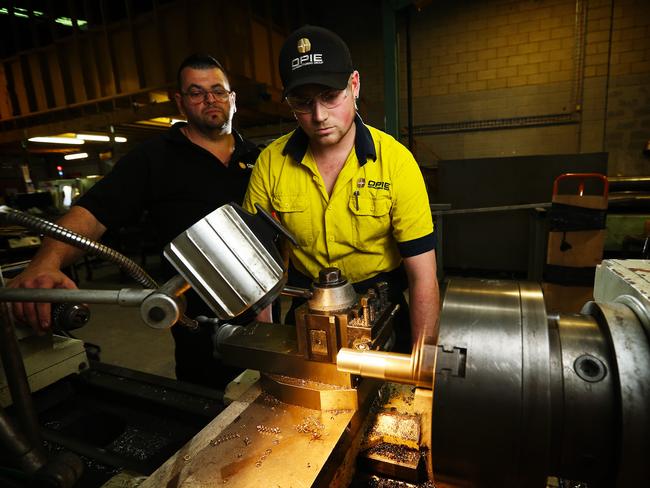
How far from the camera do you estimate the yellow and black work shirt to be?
1140 mm

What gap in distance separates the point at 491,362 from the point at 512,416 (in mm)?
61

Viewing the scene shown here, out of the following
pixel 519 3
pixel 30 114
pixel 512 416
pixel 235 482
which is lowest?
pixel 235 482

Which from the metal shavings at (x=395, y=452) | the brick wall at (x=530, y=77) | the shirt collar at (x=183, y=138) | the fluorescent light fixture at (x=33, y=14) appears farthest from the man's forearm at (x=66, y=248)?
the fluorescent light fixture at (x=33, y=14)

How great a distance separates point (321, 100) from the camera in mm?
1034

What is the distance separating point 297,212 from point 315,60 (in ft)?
1.51

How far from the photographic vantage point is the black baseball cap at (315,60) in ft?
3.23

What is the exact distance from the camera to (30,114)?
5.88m

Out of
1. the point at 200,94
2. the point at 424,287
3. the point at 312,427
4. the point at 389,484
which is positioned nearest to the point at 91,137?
the point at 200,94

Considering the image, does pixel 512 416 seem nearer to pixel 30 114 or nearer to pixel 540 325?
pixel 540 325

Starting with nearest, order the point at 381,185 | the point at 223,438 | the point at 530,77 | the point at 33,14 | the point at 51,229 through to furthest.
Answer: the point at 51,229 → the point at 223,438 → the point at 381,185 → the point at 530,77 → the point at 33,14

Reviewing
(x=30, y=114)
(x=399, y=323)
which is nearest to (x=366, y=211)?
(x=399, y=323)

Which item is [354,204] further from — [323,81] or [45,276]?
[45,276]

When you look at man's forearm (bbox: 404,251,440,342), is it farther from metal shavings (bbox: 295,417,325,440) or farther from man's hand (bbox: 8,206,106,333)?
man's hand (bbox: 8,206,106,333)

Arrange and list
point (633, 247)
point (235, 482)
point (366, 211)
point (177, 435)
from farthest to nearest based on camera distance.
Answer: point (633, 247) < point (366, 211) < point (177, 435) < point (235, 482)
